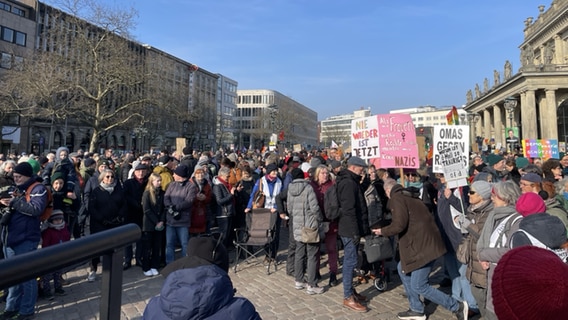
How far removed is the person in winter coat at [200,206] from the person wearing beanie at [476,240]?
4931mm

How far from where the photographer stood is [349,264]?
5434 millimetres

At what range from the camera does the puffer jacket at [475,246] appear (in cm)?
406

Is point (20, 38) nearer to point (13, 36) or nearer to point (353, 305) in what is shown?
point (13, 36)

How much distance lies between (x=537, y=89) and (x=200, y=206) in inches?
1893

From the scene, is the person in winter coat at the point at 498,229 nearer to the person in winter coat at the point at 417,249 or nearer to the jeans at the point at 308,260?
the person in winter coat at the point at 417,249

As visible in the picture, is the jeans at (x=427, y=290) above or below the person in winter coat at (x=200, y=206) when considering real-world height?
below

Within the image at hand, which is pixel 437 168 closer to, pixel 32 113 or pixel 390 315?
pixel 390 315

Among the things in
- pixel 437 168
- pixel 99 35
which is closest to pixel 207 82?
pixel 99 35

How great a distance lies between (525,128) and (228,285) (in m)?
49.9

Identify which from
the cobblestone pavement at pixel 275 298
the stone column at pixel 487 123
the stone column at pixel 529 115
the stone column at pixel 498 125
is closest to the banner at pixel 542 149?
the cobblestone pavement at pixel 275 298

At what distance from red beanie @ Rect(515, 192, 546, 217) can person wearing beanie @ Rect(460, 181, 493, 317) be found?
82 centimetres

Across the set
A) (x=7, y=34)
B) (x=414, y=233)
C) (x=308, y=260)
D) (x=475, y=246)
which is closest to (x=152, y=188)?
(x=308, y=260)

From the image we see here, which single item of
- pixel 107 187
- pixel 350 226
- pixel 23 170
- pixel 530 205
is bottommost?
pixel 350 226

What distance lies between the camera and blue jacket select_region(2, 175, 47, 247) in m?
4.70
